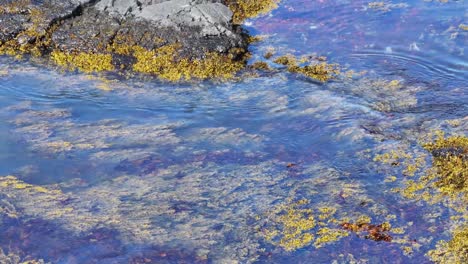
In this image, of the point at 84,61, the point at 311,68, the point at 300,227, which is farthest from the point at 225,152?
the point at 84,61

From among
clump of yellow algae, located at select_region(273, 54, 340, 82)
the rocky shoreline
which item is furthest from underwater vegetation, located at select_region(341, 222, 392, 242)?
the rocky shoreline

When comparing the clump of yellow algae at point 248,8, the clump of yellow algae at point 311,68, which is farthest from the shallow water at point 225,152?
the clump of yellow algae at point 248,8

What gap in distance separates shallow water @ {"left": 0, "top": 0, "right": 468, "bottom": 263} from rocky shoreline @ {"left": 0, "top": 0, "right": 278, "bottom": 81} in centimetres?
47

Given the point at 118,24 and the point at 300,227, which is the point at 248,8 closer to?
the point at 118,24

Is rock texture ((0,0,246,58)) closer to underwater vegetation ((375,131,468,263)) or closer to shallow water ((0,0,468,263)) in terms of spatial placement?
shallow water ((0,0,468,263))

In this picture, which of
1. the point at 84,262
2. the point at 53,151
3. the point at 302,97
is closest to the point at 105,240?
the point at 84,262

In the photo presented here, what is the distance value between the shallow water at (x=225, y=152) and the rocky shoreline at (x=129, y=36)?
47 cm

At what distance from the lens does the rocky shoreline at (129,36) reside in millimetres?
9617

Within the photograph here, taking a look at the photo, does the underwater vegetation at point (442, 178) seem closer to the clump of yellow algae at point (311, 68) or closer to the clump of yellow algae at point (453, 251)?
the clump of yellow algae at point (453, 251)

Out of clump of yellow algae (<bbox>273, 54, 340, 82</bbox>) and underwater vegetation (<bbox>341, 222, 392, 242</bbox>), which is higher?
clump of yellow algae (<bbox>273, 54, 340, 82</bbox>)

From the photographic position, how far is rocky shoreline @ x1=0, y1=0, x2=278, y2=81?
962cm

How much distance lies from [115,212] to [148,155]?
1.20 m

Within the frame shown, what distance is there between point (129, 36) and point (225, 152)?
12.6 ft

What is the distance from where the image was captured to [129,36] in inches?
393
